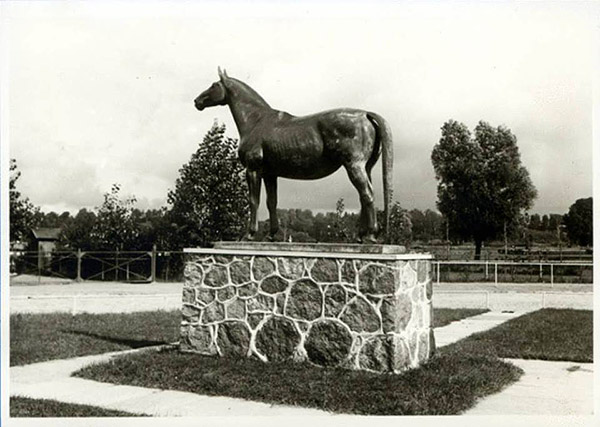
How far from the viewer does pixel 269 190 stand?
28.2ft

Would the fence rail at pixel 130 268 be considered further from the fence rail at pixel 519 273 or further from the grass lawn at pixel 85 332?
the grass lawn at pixel 85 332

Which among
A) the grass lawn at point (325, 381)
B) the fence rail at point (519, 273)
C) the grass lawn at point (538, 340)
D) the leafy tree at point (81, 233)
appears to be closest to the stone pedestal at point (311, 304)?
the grass lawn at point (325, 381)

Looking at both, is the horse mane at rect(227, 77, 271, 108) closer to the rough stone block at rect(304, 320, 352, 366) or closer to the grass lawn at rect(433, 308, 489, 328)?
the rough stone block at rect(304, 320, 352, 366)

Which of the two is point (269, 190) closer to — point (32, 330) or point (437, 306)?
point (32, 330)

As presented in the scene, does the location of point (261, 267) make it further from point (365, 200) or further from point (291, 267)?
point (365, 200)

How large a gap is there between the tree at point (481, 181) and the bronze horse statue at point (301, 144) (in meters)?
28.2

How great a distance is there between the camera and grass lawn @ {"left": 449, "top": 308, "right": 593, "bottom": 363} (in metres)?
9.12

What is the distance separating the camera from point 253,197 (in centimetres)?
848

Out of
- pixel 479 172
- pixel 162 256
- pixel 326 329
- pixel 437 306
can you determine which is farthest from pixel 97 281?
pixel 326 329

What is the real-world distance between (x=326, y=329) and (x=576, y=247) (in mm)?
30173

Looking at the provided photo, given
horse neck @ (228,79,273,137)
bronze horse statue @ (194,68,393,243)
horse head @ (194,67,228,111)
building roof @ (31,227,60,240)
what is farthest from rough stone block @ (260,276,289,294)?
building roof @ (31,227,60,240)

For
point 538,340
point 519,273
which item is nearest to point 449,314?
point 538,340

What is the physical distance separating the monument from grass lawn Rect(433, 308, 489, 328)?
4787mm

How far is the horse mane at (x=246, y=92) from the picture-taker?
28.6 feet
